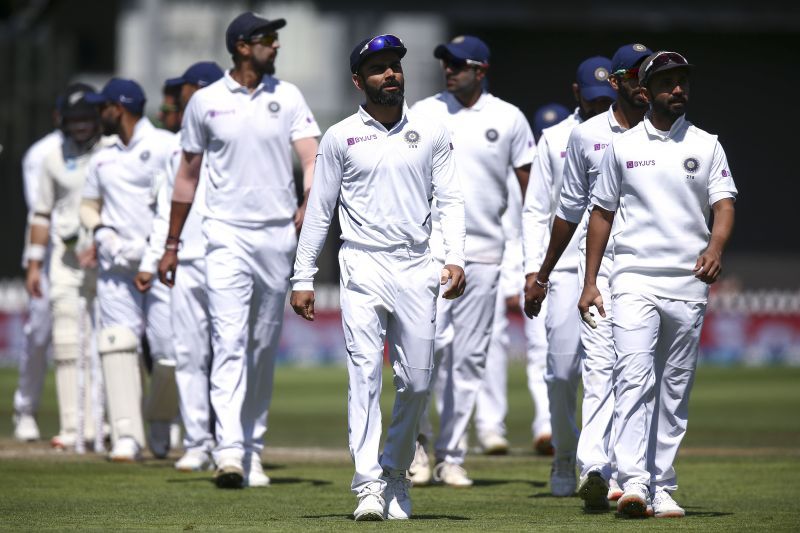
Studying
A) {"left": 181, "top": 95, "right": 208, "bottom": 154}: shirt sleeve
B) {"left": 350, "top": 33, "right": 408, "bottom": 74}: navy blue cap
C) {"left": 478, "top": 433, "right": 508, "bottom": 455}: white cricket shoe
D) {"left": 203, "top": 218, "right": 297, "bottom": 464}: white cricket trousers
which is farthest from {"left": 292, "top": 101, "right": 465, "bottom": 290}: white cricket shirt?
{"left": 478, "top": 433, "right": 508, "bottom": 455}: white cricket shoe

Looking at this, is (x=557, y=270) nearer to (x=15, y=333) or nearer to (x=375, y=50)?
(x=375, y=50)

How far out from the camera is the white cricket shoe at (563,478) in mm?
10625

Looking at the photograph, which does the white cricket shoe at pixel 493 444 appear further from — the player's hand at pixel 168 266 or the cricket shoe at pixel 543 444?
the player's hand at pixel 168 266

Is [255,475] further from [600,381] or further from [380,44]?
[380,44]

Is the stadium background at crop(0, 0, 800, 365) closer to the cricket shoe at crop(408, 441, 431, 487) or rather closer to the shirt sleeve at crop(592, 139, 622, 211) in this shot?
the cricket shoe at crop(408, 441, 431, 487)

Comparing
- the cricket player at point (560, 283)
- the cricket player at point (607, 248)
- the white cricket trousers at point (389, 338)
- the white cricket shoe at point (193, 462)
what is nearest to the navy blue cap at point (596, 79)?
the cricket player at point (560, 283)

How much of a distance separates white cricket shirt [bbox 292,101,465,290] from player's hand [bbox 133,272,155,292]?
286 centimetres

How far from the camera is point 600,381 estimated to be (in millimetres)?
10000

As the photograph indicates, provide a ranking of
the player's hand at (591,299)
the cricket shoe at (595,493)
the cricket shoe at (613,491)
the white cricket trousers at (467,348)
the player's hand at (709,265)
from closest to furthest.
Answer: the player's hand at (709,265) → the player's hand at (591,299) → the cricket shoe at (595,493) → the cricket shoe at (613,491) → the white cricket trousers at (467,348)

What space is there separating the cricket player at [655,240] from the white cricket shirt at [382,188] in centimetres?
85

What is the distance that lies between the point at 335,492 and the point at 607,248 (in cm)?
228

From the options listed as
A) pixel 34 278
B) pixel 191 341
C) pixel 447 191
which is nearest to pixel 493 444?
pixel 191 341

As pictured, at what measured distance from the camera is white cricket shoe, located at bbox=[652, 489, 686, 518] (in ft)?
29.8

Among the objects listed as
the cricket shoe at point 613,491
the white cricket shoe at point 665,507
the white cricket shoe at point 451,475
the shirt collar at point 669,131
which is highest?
the shirt collar at point 669,131
